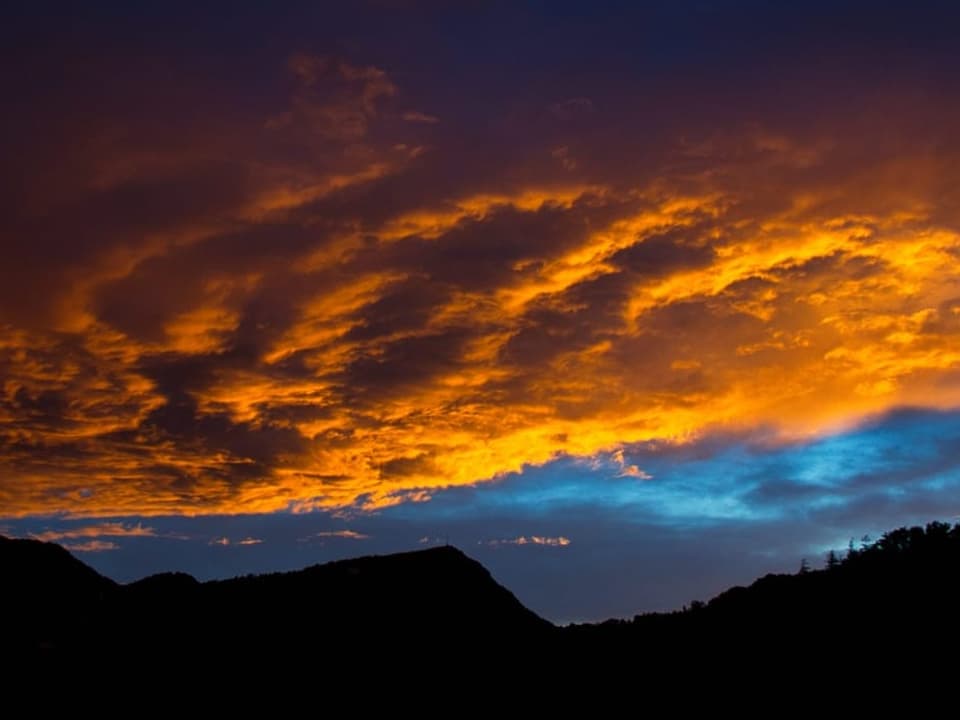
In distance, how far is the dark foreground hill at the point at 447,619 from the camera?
1766 inches

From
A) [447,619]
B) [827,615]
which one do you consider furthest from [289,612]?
[827,615]

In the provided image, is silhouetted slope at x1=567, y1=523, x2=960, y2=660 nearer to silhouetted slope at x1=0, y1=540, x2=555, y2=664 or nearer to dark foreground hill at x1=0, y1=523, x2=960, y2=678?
dark foreground hill at x1=0, y1=523, x2=960, y2=678

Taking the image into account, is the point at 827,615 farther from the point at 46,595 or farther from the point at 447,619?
the point at 46,595

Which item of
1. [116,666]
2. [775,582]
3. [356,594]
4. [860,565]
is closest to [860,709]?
[860,565]

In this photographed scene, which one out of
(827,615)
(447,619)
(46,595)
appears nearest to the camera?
(827,615)

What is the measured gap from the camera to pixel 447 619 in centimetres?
6788

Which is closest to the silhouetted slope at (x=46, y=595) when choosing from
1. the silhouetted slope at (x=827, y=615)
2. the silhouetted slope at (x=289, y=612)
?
the silhouetted slope at (x=289, y=612)

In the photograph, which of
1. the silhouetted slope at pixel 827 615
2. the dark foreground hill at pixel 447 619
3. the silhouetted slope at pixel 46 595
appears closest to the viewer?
the silhouetted slope at pixel 827 615

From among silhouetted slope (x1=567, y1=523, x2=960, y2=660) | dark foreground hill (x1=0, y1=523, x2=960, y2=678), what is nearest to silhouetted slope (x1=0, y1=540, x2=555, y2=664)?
dark foreground hill (x1=0, y1=523, x2=960, y2=678)

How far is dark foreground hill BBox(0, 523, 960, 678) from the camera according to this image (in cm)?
4484

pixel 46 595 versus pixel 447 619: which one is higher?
pixel 46 595

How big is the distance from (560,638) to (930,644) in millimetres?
28887

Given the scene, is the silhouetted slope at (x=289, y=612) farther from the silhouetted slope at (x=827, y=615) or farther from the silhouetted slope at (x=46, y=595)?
the silhouetted slope at (x=827, y=615)

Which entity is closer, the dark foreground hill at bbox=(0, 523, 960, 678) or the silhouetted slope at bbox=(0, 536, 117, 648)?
the dark foreground hill at bbox=(0, 523, 960, 678)
